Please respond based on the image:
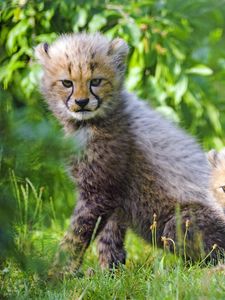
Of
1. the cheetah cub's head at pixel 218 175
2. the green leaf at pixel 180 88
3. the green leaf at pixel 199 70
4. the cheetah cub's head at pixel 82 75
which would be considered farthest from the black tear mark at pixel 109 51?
the green leaf at pixel 199 70

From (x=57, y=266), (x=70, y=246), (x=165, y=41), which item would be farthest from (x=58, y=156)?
(x=165, y=41)

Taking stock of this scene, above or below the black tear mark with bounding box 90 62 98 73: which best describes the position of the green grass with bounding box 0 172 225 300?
below

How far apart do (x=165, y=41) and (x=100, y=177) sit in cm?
182

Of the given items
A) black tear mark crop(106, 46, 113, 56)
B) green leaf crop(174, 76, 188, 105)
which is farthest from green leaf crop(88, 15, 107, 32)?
black tear mark crop(106, 46, 113, 56)

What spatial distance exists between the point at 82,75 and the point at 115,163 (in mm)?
554

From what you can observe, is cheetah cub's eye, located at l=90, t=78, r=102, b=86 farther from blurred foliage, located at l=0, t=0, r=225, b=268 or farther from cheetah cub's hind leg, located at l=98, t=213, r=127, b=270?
blurred foliage, located at l=0, t=0, r=225, b=268

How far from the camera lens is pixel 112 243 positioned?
17.6ft

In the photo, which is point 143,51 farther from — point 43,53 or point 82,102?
point 82,102

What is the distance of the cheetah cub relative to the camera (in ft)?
16.5

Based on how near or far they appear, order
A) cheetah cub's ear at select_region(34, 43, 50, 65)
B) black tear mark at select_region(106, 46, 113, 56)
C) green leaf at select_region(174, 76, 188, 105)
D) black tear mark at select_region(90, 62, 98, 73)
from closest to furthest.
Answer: black tear mark at select_region(90, 62, 98, 73) → black tear mark at select_region(106, 46, 113, 56) → cheetah cub's ear at select_region(34, 43, 50, 65) → green leaf at select_region(174, 76, 188, 105)

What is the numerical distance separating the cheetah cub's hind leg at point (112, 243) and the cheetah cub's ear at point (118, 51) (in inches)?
37.6

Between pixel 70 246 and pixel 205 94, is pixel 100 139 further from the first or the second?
pixel 205 94

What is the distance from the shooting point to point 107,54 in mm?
5305

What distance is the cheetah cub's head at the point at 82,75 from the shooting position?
16.7 feet
